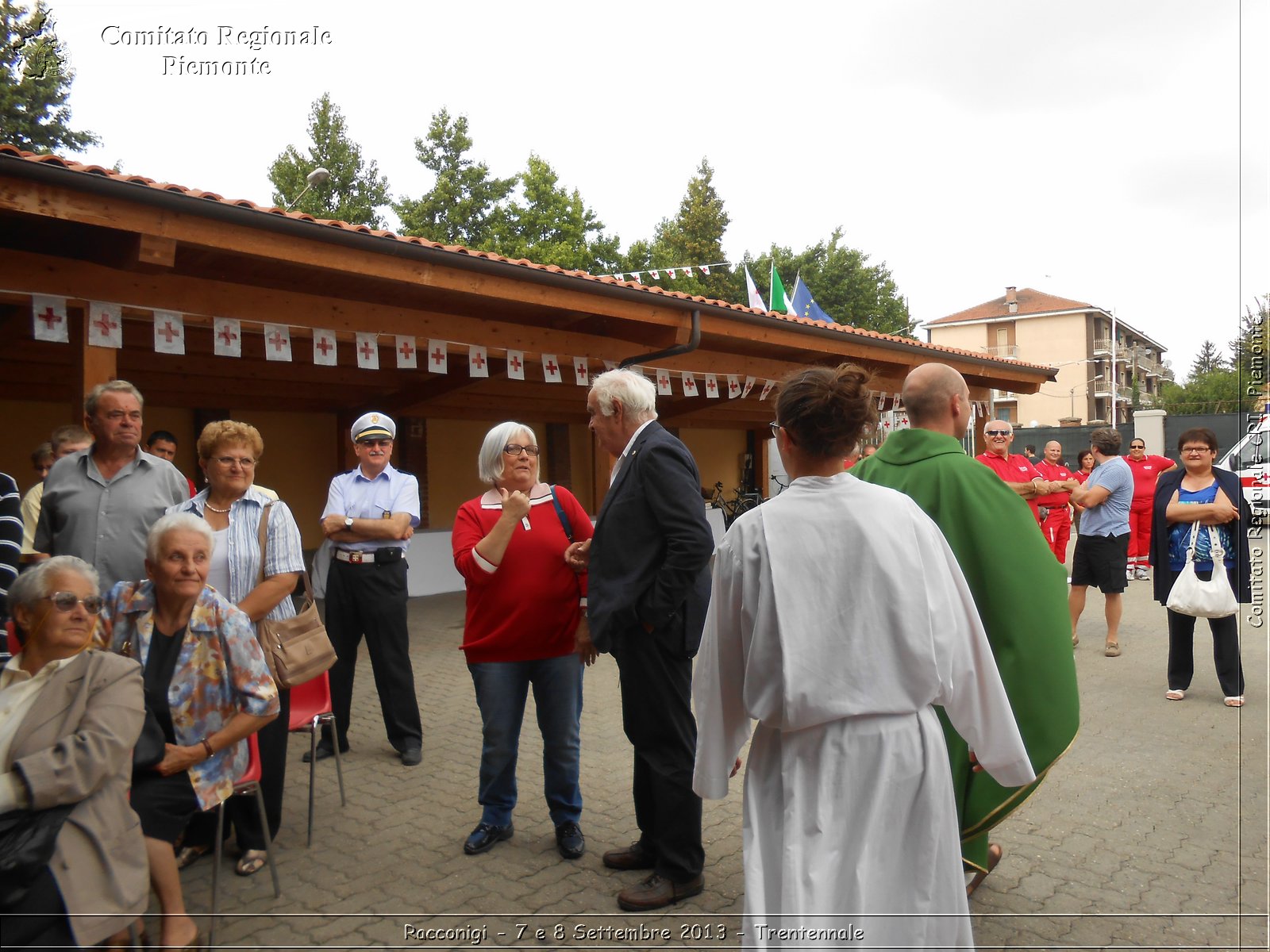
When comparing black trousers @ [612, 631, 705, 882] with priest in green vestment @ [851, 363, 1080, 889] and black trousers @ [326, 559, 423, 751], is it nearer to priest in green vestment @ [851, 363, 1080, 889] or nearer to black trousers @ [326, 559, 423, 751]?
priest in green vestment @ [851, 363, 1080, 889]

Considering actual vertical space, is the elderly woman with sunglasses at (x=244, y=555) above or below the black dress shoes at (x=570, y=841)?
above

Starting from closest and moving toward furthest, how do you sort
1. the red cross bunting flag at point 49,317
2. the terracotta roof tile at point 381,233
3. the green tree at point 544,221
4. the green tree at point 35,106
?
1. the terracotta roof tile at point 381,233
2. the red cross bunting flag at point 49,317
3. the green tree at point 35,106
4. the green tree at point 544,221

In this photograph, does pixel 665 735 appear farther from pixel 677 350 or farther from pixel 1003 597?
pixel 677 350

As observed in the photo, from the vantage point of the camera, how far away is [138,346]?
8492 millimetres

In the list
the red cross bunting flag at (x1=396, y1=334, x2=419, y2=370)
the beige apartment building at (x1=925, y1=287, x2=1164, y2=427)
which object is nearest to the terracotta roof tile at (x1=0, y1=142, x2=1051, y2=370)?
the red cross bunting flag at (x1=396, y1=334, x2=419, y2=370)

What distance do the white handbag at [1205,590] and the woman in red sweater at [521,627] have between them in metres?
4.36

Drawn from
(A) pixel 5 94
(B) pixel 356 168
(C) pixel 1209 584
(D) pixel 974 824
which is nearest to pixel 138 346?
(D) pixel 974 824

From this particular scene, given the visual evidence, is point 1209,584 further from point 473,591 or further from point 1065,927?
point 473,591

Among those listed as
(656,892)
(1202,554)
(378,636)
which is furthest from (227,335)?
(1202,554)

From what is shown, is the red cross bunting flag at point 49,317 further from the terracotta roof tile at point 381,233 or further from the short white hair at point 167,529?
the short white hair at point 167,529

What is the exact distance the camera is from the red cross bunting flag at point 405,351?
809 cm

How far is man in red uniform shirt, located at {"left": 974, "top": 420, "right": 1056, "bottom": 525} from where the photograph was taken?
22.3 feet

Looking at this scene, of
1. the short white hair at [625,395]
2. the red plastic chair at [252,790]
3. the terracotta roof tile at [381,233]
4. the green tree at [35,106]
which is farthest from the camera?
the green tree at [35,106]

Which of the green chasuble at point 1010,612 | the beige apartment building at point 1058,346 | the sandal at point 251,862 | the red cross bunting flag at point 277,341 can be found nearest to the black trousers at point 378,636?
the sandal at point 251,862
